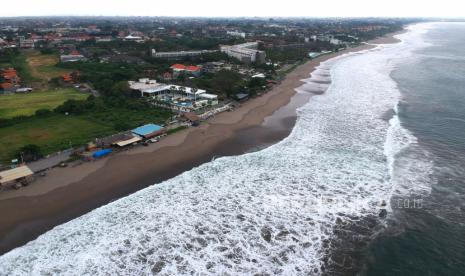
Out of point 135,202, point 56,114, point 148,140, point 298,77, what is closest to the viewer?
point 135,202

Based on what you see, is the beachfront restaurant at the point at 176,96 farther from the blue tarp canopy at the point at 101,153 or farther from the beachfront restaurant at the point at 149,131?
the blue tarp canopy at the point at 101,153

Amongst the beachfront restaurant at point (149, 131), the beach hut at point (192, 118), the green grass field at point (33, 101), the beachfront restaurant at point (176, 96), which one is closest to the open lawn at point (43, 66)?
the green grass field at point (33, 101)

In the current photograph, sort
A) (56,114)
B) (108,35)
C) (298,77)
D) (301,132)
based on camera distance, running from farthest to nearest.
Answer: (108,35)
(298,77)
(56,114)
(301,132)

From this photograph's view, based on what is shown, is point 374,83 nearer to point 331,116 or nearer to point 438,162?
point 331,116

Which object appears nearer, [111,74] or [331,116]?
[331,116]

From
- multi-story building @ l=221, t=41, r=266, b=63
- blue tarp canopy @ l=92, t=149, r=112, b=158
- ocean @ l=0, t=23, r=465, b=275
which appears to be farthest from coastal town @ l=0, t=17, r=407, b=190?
ocean @ l=0, t=23, r=465, b=275

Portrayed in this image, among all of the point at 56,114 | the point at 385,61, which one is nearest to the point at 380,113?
the point at 56,114

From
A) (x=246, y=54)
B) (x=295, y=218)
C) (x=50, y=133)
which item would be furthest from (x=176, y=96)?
(x=246, y=54)
